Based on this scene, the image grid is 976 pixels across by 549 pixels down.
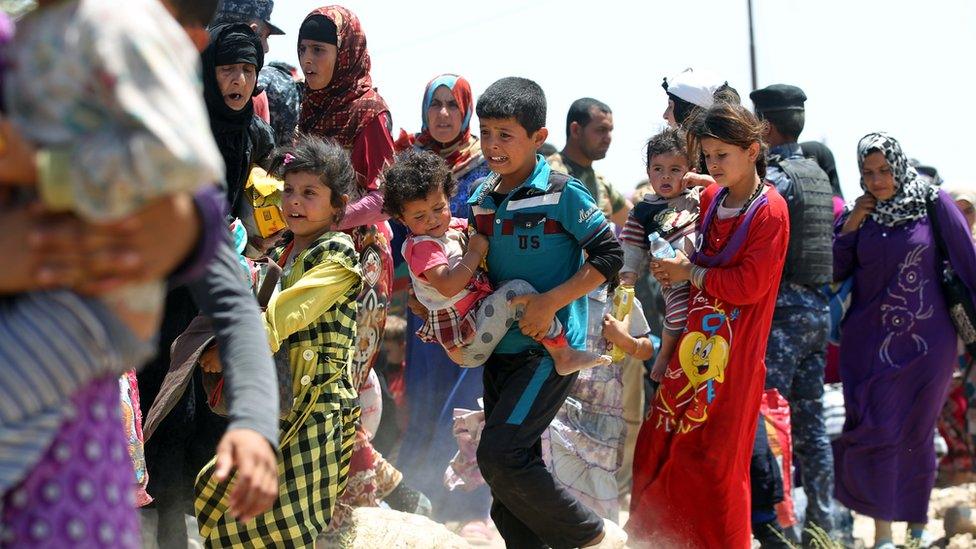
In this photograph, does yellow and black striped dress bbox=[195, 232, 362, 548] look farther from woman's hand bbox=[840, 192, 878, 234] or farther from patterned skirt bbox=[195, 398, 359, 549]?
woman's hand bbox=[840, 192, 878, 234]

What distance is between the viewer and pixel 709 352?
5414 millimetres

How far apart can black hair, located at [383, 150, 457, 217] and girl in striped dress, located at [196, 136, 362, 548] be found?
24 centimetres

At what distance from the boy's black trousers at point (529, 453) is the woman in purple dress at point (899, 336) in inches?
105

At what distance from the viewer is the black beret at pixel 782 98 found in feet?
23.4

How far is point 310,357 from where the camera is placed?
480 cm

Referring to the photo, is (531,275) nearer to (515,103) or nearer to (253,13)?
(515,103)

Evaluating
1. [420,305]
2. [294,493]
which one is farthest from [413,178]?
[294,493]

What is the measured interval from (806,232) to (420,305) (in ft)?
8.25

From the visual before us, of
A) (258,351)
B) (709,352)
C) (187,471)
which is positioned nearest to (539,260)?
(709,352)

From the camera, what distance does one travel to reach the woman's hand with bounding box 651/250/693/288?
5.46 metres

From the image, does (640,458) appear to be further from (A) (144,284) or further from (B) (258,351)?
(A) (144,284)

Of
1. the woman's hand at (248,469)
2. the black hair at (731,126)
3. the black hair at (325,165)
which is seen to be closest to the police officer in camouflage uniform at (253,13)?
the black hair at (325,165)

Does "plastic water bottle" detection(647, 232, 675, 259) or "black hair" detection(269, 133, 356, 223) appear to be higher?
"black hair" detection(269, 133, 356, 223)

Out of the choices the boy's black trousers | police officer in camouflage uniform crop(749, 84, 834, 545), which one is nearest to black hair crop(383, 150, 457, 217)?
the boy's black trousers
